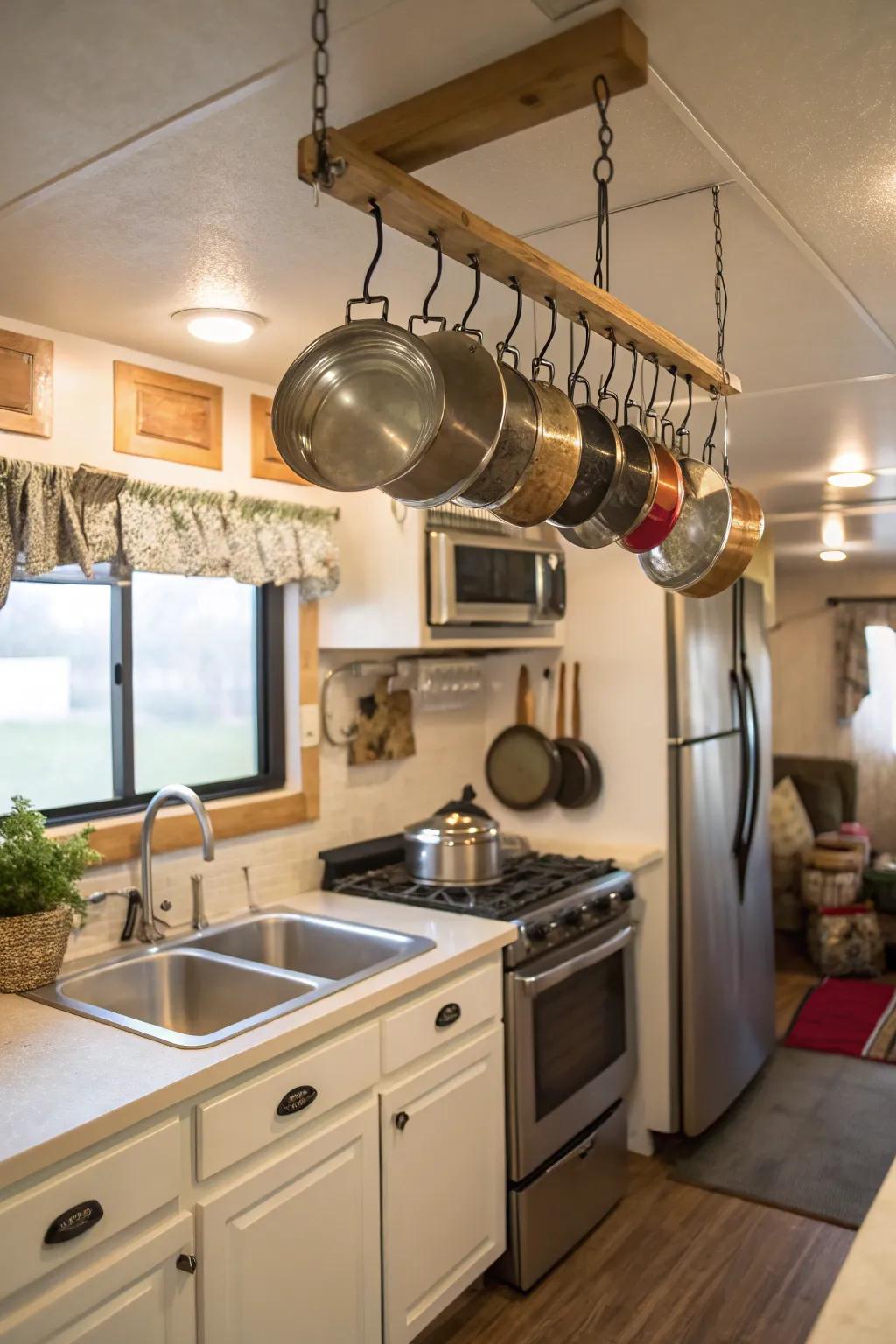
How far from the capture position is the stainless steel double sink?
2.17 metres

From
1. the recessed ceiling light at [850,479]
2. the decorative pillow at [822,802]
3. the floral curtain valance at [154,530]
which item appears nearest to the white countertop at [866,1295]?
the floral curtain valance at [154,530]

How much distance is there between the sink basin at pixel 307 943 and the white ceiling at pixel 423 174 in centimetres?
145

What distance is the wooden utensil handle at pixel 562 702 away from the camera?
11.7 feet

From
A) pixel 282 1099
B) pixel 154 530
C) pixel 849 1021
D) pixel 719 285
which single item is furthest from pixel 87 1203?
pixel 849 1021

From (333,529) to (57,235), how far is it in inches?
52.9

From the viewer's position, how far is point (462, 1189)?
243cm

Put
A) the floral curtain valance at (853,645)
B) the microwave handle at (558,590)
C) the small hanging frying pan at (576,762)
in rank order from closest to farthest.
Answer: the microwave handle at (558,590) < the small hanging frying pan at (576,762) < the floral curtain valance at (853,645)

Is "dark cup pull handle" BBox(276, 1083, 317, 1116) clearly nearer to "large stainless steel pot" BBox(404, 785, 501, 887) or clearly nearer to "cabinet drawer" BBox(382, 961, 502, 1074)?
"cabinet drawer" BBox(382, 961, 502, 1074)

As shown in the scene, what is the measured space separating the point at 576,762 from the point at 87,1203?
225 centimetres

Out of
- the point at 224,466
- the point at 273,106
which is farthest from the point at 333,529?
the point at 273,106

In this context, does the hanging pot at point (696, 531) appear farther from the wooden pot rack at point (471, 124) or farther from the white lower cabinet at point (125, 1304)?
the white lower cabinet at point (125, 1304)

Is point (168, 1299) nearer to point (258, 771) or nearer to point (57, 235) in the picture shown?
point (258, 771)

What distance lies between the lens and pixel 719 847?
3.62m

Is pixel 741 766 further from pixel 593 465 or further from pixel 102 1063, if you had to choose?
pixel 102 1063
